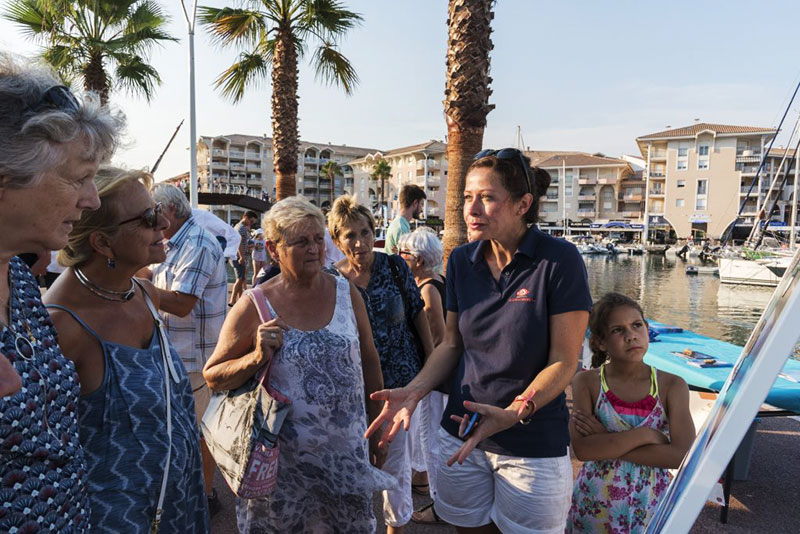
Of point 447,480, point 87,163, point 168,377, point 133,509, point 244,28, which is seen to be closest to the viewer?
point 87,163

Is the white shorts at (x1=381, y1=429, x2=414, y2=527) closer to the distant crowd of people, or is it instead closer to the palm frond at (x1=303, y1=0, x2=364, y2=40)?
the distant crowd of people

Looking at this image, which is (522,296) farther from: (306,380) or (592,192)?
(592,192)

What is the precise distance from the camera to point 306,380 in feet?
7.50

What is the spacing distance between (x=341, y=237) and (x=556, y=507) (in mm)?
1943

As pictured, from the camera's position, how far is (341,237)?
3334mm

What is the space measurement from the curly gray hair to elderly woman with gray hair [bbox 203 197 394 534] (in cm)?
108

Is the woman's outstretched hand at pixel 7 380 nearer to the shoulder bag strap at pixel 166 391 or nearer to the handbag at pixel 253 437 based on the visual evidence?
the shoulder bag strap at pixel 166 391

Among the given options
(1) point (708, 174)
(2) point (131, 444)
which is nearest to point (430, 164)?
(1) point (708, 174)

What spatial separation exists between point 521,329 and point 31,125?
1681 mm

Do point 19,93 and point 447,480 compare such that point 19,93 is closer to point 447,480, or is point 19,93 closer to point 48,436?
point 48,436

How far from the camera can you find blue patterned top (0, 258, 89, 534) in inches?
46.9

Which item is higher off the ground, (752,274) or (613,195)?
(613,195)

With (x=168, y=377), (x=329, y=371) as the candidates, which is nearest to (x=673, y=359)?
(x=329, y=371)

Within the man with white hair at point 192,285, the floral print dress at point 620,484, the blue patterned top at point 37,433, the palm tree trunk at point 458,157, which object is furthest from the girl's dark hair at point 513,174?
the palm tree trunk at point 458,157
